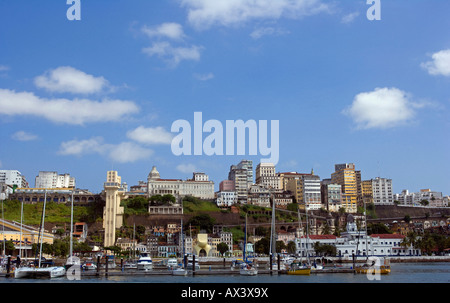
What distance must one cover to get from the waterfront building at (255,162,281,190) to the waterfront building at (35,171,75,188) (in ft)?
166

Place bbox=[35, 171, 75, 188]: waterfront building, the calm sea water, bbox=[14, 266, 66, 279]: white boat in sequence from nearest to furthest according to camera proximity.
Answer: the calm sea water < bbox=[14, 266, 66, 279]: white boat < bbox=[35, 171, 75, 188]: waterfront building

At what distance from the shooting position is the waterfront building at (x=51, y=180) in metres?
124

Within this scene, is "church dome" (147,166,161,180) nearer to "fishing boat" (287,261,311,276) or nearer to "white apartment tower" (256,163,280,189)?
"white apartment tower" (256,163,280,189)

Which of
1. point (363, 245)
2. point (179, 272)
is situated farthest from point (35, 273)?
point (363, 245)

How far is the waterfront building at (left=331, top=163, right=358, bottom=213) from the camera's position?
102688 mm

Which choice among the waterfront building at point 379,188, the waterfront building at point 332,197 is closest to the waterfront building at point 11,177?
the waterfront building at point 332,197

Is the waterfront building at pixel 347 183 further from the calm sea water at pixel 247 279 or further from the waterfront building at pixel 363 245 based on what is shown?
the calm sea water at pixel 247 279

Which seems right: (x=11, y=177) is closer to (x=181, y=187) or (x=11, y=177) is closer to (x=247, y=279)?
(x=181, y=187)

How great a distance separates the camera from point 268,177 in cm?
11906

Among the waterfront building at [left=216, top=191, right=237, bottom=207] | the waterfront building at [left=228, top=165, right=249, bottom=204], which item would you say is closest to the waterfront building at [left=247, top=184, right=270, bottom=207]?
the waterfront building at [left=228, top=165, right=249, bottom=204]

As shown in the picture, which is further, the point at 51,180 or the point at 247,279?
the point at 51,180

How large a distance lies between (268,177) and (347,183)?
2042 centimetres
